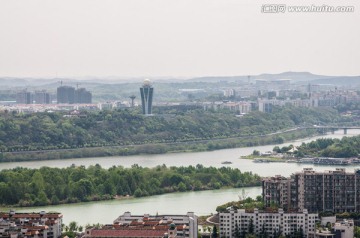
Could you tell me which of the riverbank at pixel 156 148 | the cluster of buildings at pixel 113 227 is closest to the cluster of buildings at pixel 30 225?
the cluster of buildings at pixel 113 227

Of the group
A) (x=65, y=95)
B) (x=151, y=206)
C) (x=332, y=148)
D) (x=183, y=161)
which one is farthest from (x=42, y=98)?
(x=151, y=206)

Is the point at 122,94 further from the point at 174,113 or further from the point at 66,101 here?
the point at 174,113

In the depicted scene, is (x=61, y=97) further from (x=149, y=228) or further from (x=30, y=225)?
(x=149, y=228)

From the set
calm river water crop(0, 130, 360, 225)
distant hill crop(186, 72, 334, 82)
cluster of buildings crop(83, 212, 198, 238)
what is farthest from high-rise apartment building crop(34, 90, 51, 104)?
cluster of buildings crop(83, 212, 198, 238)

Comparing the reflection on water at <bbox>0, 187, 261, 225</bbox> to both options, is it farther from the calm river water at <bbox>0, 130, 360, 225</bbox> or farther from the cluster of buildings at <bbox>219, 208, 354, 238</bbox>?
the cluster of buildings at <bbox>219, 208, 354, 238</bbox>

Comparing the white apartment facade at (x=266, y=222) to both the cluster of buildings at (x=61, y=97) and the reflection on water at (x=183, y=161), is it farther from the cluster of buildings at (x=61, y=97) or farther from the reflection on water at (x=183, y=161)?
the cluster of buildings at (x=61, y=97)

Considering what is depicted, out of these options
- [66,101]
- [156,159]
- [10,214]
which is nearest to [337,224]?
[10,214]
